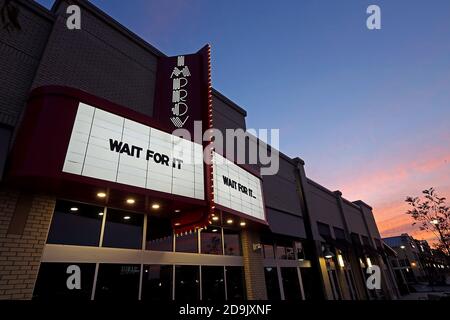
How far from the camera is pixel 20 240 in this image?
6152 mm

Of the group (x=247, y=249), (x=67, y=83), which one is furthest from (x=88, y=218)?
(x=247, y=249)

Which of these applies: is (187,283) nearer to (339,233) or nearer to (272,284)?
(272,284)

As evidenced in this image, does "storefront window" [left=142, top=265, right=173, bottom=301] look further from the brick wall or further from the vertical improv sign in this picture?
the brick wall

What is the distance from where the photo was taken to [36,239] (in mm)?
6398

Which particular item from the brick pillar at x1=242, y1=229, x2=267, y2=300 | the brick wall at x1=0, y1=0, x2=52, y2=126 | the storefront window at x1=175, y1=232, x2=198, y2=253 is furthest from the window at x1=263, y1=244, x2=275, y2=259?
the brick wall at x1=0, y1=0, x2=52, y2=126

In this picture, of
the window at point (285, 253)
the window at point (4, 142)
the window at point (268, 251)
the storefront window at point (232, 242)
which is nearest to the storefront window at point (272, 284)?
the window at point (268, 251)

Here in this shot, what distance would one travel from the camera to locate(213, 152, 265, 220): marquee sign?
971cm

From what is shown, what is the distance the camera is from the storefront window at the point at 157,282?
8273 millimetres

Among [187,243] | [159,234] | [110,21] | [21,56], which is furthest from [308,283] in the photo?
[21,56]

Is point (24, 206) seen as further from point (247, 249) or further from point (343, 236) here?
point (343, 236)

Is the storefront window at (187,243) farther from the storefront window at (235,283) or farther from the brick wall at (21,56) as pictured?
the brick wall at (21,56)

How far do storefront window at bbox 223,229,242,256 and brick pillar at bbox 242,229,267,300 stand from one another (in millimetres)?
250

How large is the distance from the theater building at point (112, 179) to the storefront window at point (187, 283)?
0.06m

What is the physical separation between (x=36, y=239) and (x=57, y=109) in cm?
325
